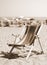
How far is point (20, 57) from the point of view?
659 centimetres

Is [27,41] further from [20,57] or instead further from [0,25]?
[0,25]

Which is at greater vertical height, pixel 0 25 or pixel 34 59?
pixel 34 59

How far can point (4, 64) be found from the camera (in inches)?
229

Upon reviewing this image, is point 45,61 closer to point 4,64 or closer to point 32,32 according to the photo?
point 4,64

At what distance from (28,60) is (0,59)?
0.76 metres

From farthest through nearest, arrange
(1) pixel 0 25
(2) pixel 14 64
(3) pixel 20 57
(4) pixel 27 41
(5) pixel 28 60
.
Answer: (1) pixel 0 25, (4) pixel 27 41, (3) pixel 20 57, (5) pixel 28 60, (2) pixel 14 64

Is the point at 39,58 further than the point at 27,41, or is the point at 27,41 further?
the point at 27,41

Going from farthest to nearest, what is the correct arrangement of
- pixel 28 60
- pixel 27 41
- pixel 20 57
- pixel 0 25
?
1. pixel 0 25
2. pixel 27 41
3. pixel 20 57
4. pixel 28 60

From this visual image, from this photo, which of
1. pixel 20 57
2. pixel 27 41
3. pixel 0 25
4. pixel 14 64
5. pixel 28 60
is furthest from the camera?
pixel 0 25

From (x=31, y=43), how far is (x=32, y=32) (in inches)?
21.4

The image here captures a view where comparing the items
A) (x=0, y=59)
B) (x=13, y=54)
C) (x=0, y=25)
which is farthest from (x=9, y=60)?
(x=0, y=25)

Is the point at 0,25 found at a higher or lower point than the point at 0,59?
lower

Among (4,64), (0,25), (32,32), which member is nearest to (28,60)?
(4,64)

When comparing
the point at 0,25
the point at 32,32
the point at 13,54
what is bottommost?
the point at 0,25
